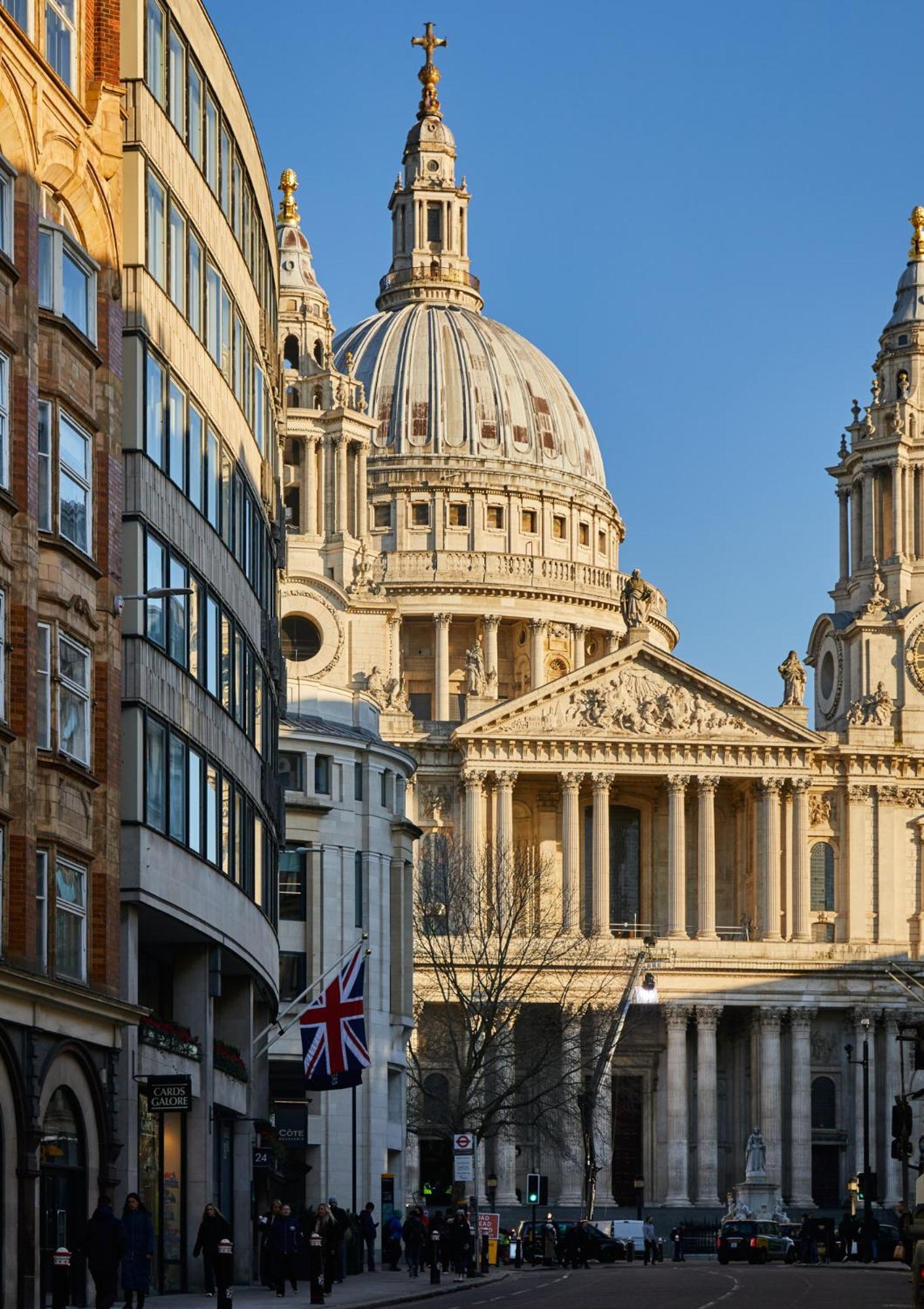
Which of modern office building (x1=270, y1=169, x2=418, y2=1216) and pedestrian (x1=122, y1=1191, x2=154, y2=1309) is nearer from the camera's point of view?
pedestrian (x1=122, y1=1191, x2=154, y2=1309)

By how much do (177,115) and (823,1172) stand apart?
95722mm

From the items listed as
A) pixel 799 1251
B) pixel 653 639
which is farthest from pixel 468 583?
pixel 799 1251

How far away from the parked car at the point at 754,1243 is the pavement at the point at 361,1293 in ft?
68.1

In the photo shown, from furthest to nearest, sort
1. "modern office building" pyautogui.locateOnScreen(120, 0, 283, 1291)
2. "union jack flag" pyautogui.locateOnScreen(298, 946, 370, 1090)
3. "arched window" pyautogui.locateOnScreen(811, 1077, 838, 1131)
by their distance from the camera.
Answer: "arched window" pyautogui.locateOnScreen(811, 1077, 838, 1131), "union jack flag" pyautogui.locateOnScreen(298, 946, 370, 1090), "modern office building" pyautogui.locateOnScreen(120, 0, 283, 1291)

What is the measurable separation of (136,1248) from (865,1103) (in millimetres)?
79035

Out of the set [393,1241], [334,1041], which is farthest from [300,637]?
[334,1041]

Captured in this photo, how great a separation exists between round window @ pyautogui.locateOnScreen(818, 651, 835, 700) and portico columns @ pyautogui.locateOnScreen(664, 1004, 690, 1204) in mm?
21312

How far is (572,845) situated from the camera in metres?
136

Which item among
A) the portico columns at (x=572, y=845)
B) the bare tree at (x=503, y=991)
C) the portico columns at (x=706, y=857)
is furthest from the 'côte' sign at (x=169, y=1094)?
the portico columns at (x=706, y=857)

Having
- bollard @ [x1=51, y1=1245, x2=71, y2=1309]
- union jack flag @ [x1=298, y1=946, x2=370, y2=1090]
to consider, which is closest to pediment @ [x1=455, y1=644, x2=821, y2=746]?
union jack flag @ [x1=298, y1=946, x2=370, y2=1090]

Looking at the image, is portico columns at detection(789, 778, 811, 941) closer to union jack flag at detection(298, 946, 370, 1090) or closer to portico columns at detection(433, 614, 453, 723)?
portico columns at detection(433, 614, 453, 723)

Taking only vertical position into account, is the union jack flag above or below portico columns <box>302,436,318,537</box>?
below

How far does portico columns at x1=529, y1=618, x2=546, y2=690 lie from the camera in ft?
546

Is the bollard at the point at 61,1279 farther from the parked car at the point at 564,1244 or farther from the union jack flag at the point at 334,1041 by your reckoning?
the parked car at the point at 564,1244
